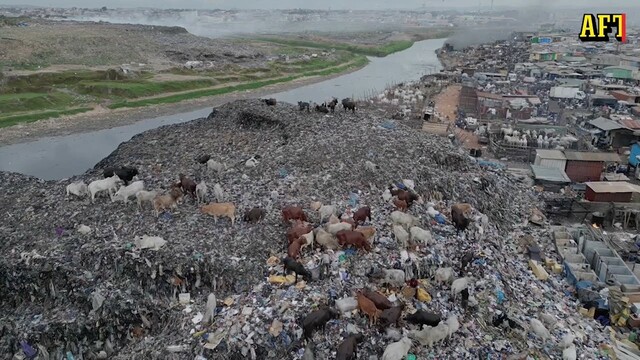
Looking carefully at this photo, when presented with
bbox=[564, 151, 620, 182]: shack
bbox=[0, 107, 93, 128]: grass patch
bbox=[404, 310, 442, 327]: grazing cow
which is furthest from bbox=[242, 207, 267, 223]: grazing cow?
bbox=[0, 107, 93, 128]: grass patch

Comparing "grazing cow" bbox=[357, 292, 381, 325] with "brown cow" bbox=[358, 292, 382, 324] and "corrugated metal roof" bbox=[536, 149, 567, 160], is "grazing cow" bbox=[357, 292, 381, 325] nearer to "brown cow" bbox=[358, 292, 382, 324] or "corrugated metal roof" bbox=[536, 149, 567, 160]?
"brown cow" bbox=[358, 292, 382, 324]

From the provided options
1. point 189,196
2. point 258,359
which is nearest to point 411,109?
point 189,196

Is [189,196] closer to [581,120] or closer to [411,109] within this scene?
[411,109]

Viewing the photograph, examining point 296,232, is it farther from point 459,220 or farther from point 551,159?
point 551,159

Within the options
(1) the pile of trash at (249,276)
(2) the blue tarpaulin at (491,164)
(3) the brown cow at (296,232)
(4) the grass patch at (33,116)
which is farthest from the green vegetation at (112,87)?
(2) the blue tarpaulin at (491,164)

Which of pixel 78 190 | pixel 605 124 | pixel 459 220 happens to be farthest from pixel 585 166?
pixel 78 190
